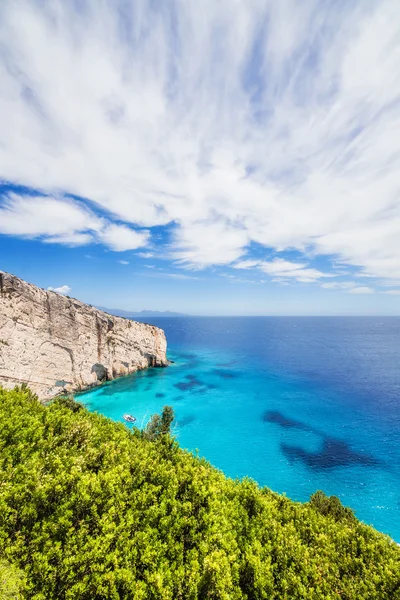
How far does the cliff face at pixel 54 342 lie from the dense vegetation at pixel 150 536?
39.5 m

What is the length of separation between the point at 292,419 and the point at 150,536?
44.2 m

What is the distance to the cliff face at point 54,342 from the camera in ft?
146

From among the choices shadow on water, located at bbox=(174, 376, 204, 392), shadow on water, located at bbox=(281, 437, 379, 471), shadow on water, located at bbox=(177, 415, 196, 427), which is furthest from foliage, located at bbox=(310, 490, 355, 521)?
shadow on water, located at bbox=(174, 376, 204, 392)

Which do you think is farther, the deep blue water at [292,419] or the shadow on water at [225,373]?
the shadow on water at [225,373]

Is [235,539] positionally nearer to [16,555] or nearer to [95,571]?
[95,571]

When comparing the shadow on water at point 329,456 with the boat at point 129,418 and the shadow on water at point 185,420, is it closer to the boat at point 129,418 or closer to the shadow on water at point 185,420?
the shadow on water at point 185,420

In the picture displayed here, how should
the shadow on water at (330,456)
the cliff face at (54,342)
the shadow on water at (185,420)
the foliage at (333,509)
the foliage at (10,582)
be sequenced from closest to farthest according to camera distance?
the foliage at (10,582), the foliage at (333,509), the shadow on water at (330,456), the shadow on water at (185,420), the cliff face at (54,342)

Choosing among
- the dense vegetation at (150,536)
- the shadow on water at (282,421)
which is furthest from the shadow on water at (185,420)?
the dense vegetation at (150,536)

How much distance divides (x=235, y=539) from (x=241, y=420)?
124 ft

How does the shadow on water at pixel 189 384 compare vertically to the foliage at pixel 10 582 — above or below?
below

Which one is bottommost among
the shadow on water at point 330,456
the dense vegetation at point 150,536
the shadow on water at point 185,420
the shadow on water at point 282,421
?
the shadow on water at point 330,456

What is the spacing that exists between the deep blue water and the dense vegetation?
20.6 meters

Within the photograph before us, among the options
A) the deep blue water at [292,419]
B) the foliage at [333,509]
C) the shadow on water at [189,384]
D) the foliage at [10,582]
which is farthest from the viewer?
the shadow on water at [189,384]

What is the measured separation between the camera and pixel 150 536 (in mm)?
9266
